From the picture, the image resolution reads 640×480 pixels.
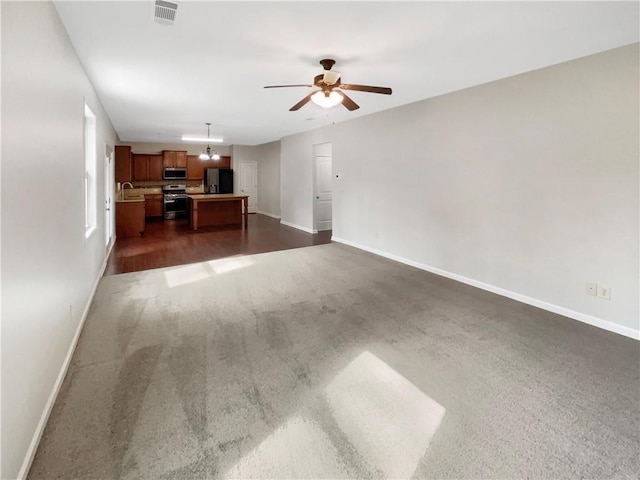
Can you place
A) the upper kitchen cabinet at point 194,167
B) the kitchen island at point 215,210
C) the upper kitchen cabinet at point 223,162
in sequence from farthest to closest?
the upper kitchen cabinet at point 223,162
the upper kitchen cabinet at point 194,167
the kitchen island at point 215,210

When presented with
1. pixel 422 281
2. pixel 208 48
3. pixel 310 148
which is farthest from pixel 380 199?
pixel 208 48

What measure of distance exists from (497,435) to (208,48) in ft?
11.8

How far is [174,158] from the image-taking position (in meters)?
10.9

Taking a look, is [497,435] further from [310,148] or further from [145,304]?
[310,148]

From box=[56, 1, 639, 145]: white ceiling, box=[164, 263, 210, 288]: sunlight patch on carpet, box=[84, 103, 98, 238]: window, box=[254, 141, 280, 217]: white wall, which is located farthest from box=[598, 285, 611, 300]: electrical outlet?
box=[254, 141, 280, 217]: white wall

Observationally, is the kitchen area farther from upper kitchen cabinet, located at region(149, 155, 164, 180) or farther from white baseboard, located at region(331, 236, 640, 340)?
white baseboard, located at region(331, 236, 640, 340)

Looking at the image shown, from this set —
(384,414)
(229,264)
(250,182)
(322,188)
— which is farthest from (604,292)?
(250,182)

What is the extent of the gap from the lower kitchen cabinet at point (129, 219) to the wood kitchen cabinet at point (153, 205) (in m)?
3.11

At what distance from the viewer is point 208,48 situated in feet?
10.0

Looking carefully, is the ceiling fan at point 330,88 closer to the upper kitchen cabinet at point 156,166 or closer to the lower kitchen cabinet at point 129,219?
the lower kitchen cabinet at point 129,219

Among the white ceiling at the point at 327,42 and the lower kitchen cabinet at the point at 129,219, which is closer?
the white ceiling at the point at 327,42

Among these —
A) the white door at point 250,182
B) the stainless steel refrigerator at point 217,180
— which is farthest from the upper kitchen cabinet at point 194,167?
the white door at point 250,182

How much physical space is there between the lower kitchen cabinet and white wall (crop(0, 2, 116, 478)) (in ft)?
16.9

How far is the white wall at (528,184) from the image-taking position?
3.09 m
